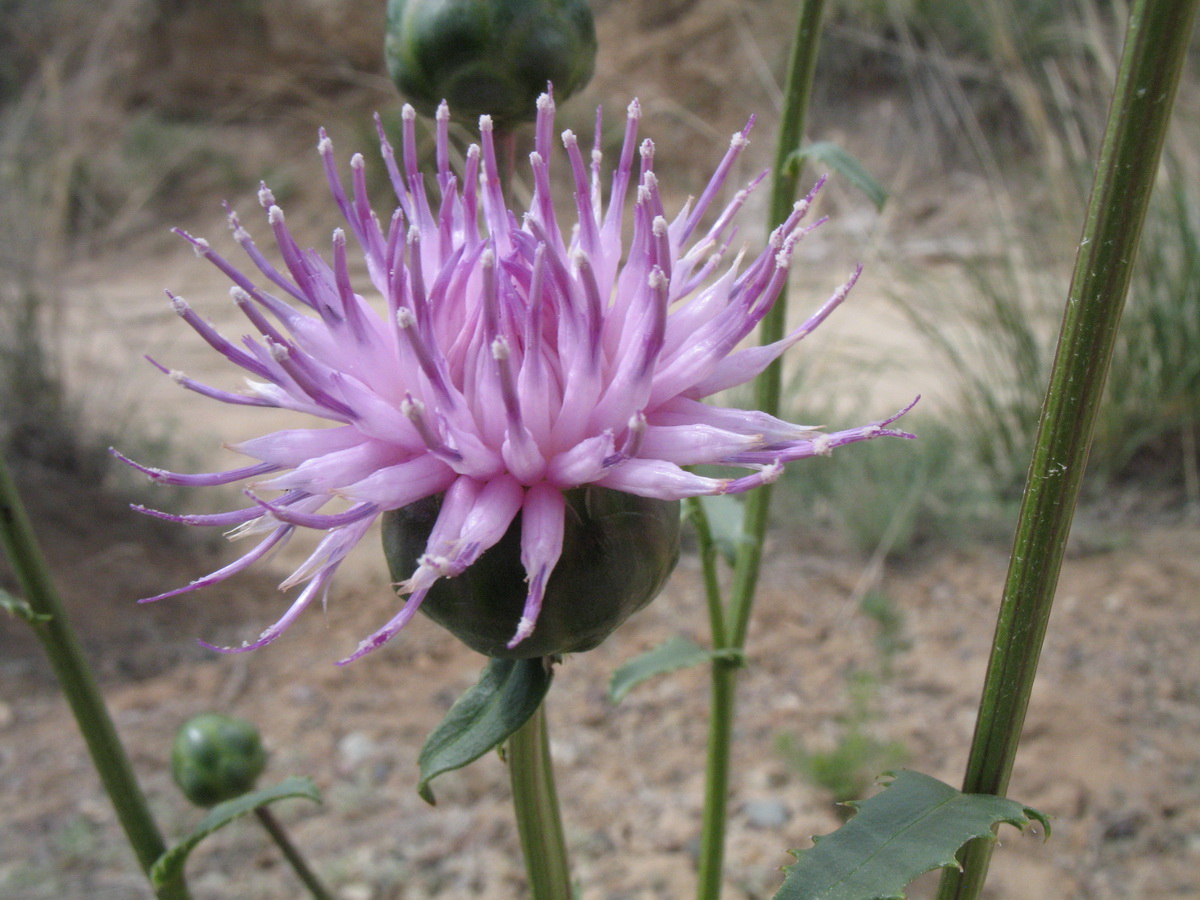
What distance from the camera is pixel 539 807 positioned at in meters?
0.89

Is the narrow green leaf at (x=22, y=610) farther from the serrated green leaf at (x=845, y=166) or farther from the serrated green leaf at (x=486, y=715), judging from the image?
the serrated green leaf at (x=845, y=166)

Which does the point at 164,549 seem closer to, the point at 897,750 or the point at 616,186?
the point at 897,750

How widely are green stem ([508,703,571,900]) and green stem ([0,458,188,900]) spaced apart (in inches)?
16.2

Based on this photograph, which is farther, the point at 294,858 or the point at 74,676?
the point at 294,858

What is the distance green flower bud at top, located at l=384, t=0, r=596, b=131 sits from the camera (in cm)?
106

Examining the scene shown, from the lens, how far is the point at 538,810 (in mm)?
887

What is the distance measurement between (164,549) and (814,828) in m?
2.97

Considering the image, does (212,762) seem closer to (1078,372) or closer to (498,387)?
(498,387)

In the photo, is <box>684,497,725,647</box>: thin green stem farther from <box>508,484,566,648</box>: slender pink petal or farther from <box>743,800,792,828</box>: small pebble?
<box>743,800,792,828</box>: small pebble

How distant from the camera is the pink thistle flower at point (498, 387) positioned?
678 mm

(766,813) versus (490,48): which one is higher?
(490,48)

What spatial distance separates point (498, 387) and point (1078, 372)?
387 mm

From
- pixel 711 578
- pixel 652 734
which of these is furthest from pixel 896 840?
pixel 652 734

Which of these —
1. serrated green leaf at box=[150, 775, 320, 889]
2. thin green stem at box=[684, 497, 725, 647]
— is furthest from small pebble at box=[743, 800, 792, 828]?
serrated green leaf at box=[150, 775, 320, 889]
